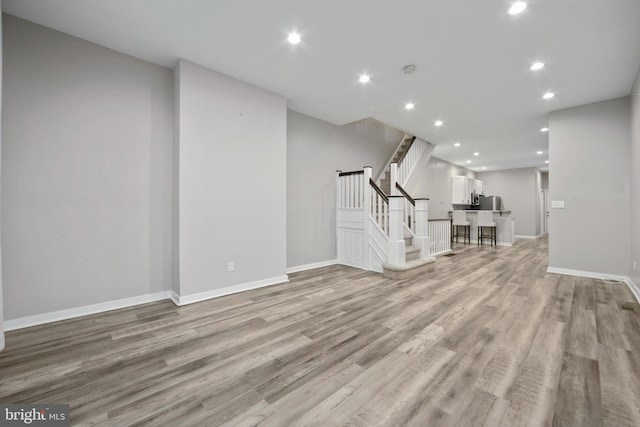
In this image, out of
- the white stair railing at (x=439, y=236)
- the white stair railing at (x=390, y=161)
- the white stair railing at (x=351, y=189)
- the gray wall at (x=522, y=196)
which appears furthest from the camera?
the gray wall at (x=522, y=196)

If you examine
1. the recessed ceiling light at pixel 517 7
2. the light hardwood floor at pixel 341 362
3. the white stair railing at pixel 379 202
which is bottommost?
the light hardwood floor at pixel 341 362

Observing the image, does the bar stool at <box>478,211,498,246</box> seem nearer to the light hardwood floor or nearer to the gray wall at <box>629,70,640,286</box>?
the gray wall at <box>629,70,640,286</box>

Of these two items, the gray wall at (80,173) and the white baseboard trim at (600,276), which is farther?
the white baseboard trim at (600,276)

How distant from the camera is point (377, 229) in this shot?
15.1ft

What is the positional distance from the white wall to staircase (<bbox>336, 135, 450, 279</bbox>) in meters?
1.56

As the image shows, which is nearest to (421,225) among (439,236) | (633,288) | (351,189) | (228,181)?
(439,236)

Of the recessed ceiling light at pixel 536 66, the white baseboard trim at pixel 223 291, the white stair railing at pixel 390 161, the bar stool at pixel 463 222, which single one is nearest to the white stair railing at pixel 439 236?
the white stair railing at pixel 390 161

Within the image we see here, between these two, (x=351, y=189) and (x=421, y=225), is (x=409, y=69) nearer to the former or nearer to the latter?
(x=351, y=189)

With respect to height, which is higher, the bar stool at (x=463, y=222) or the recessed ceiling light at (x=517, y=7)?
the recessed ceiling light at (x=517, y=7)

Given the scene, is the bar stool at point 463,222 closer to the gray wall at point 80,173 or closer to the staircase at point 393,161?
the staircase at point 393,161

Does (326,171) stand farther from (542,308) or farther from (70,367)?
(70,367)

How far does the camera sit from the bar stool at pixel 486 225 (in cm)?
790

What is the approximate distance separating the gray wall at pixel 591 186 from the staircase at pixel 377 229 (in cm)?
220

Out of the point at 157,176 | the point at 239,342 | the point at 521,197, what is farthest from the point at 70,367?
the point at 521,197
